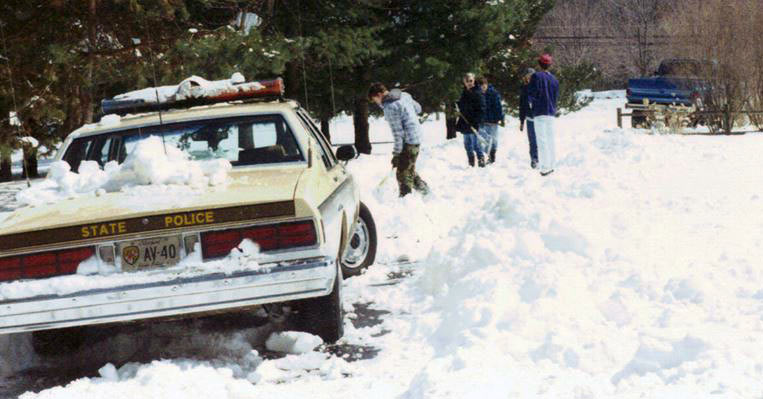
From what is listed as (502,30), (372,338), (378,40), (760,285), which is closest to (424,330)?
(372,338)

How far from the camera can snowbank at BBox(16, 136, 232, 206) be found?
5723 mm

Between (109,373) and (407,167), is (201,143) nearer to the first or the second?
(109,373)

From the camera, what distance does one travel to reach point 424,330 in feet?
19.7

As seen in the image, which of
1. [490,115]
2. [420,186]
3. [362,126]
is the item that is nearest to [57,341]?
[420,186]

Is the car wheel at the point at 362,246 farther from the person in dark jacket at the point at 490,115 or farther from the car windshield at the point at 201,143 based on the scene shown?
the person in dark jacket at the point at 490,115

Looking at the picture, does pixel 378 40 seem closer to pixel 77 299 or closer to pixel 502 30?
pixel 502 30

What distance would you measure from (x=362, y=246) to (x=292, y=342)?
8.55 ft

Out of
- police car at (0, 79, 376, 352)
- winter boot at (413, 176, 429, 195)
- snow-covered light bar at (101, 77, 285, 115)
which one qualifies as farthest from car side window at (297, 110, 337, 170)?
winter boot at (413, 176, 429, 195)

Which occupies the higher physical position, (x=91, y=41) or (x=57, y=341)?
(x=91, y=41)

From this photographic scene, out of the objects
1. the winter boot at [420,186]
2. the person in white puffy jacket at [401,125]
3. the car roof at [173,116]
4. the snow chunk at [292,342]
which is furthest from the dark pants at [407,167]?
the snow chunk at [292,342]

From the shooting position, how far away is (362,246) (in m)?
8.38

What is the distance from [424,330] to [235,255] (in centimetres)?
148

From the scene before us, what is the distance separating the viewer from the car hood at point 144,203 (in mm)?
5078

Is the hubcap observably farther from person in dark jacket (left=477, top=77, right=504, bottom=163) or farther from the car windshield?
person in dark jacket (left=477, top=77, right=504, bottom=163)
